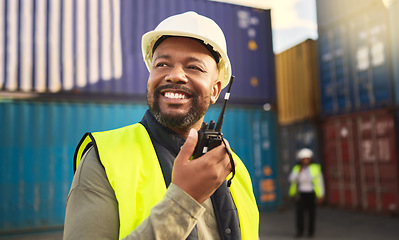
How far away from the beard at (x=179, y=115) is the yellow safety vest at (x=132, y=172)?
0.31ft

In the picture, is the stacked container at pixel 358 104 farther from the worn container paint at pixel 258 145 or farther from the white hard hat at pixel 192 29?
the white hard hat at pixel 192 29

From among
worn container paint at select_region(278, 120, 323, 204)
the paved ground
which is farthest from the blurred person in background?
worn container paint at select_region(278, 120, 323, 204)

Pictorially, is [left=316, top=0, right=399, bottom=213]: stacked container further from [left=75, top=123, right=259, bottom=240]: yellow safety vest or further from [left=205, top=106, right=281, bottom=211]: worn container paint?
[left=75, top=123, right=259, bottom=240]: yellow safety vest

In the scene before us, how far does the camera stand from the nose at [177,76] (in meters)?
1.34

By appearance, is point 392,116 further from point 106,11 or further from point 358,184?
point 106,11

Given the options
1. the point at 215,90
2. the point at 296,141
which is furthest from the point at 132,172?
the point at 296,141

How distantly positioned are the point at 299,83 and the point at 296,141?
2411mm

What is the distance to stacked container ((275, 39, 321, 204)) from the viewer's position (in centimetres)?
1262

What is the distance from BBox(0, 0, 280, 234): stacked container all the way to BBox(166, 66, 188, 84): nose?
280 inches

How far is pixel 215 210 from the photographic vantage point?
136 cm

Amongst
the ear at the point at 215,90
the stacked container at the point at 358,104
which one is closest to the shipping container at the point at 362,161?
the stacked container at the point at 358,104

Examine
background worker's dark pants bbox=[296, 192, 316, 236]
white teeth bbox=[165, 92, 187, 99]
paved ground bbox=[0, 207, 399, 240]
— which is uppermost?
white teeth bbox=[165, 92, 187, 99]

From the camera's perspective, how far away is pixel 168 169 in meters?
1.24

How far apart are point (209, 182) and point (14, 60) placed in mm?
8140
